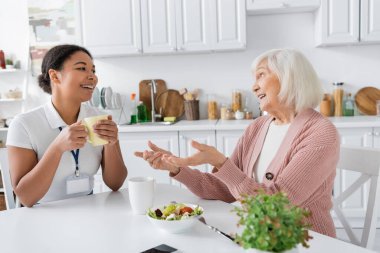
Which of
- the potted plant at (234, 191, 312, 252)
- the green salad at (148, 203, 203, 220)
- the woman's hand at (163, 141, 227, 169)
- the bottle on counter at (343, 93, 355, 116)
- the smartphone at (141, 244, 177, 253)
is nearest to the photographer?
the potted plant at (234, 191, 312, 252)

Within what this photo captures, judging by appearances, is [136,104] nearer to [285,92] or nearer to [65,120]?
[65,120]

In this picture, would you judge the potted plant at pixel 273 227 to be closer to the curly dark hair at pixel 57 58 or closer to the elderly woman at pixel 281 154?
the elderly woman at pixel 281 154

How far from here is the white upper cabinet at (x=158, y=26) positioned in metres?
3.38

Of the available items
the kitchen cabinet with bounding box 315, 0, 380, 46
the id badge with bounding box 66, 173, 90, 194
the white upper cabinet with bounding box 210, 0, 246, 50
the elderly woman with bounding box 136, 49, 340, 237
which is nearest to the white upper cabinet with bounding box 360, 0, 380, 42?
the kitchen cabinet with bounding box 315, 0, 380, 46

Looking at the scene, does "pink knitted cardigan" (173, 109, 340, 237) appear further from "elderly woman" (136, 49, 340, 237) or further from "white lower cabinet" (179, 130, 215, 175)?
"white lower cabinet" (179, 130, 215, 175)

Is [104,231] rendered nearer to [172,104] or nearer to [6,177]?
[6,177]

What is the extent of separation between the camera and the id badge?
153cm

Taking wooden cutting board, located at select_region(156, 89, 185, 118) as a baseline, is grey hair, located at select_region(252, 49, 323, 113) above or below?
above

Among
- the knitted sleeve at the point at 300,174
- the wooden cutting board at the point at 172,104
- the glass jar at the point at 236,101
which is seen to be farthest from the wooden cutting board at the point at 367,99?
the knitted sleeve at the point at 300,174

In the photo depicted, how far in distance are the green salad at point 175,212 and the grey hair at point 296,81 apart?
0.63 meters

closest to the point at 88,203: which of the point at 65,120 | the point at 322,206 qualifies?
the point at 65,120

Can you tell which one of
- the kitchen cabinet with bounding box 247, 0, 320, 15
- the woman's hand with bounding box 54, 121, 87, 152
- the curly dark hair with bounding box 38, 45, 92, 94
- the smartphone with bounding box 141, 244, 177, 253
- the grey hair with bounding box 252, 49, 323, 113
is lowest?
the smartphone with bounding box 141, 244, 177, 253

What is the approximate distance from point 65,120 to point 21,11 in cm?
284

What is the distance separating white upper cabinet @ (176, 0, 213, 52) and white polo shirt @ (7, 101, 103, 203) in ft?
6.37
